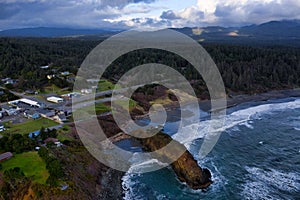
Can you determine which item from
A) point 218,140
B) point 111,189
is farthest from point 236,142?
point 111,189

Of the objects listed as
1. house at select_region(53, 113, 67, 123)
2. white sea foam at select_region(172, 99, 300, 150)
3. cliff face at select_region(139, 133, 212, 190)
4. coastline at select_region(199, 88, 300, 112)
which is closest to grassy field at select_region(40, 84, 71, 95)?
house at select_region(53, 113, 67, 123)

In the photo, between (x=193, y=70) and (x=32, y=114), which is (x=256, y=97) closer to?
(x=193, y=70)

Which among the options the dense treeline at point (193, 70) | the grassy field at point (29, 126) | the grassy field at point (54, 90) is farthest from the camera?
the dense treeline at point (193, 70)

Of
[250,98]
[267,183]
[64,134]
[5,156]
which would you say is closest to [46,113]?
[64,134]

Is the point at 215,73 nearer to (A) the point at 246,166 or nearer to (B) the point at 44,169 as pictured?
(A) the point at 246,166

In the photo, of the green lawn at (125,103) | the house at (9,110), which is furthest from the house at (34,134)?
the green lawn at (125,103)

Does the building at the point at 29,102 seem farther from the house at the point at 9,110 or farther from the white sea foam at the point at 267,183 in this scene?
the white sea foam at the point at 267,183

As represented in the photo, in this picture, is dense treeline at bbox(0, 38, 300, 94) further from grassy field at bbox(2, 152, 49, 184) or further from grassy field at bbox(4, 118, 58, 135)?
grassy field at bbox(2, 152, 49, 184)
